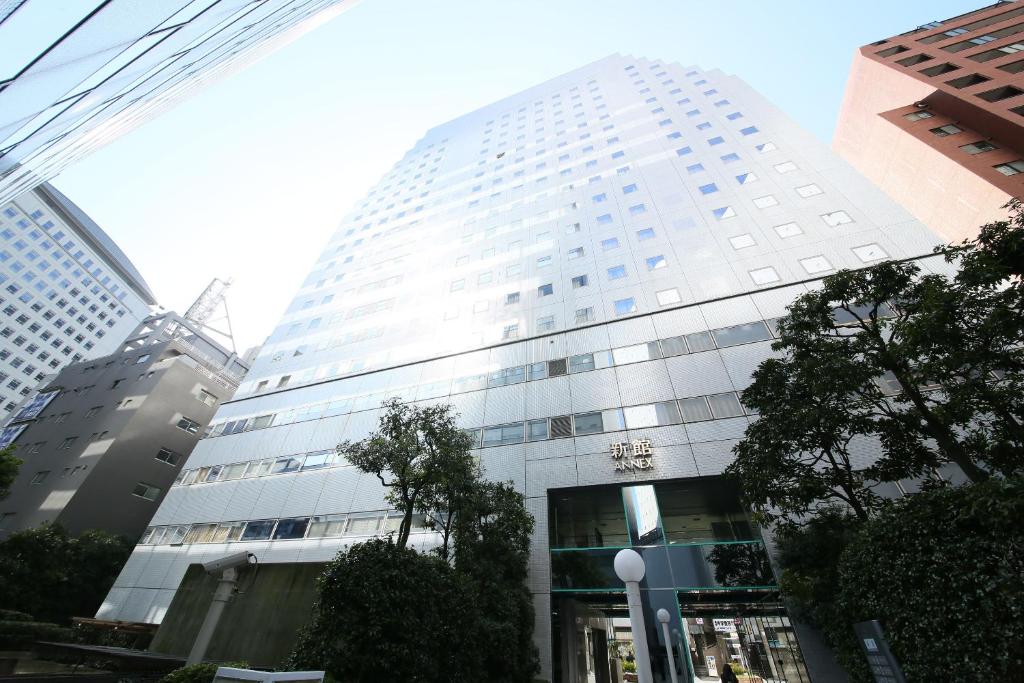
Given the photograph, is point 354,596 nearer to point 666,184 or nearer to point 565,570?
point 565,570

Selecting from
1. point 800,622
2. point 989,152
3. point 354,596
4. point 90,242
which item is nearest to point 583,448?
point 800,622

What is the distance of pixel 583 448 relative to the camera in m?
16.5

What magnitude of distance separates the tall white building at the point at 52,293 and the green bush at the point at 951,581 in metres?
89.2

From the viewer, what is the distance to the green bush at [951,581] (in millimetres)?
5125

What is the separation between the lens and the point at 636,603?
248 inches

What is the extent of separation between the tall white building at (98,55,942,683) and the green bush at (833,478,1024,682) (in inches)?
261

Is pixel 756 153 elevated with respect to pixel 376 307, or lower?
elevated

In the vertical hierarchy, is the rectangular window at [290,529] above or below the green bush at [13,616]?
above

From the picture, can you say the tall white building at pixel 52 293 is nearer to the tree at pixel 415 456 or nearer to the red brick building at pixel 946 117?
the tree at pixel 415 456

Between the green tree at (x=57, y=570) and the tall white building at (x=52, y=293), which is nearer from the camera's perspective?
the green tree at (x=57, y=570)

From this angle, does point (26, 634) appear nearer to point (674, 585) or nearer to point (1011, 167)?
point (674, 585)

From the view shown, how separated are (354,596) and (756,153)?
31222 mm

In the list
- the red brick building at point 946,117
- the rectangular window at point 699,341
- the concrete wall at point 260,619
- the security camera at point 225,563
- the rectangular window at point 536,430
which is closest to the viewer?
the security camera at point 225,563

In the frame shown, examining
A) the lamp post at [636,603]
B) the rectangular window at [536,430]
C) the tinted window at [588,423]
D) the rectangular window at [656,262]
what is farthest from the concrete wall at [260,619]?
the rectangular window at [656,262]
